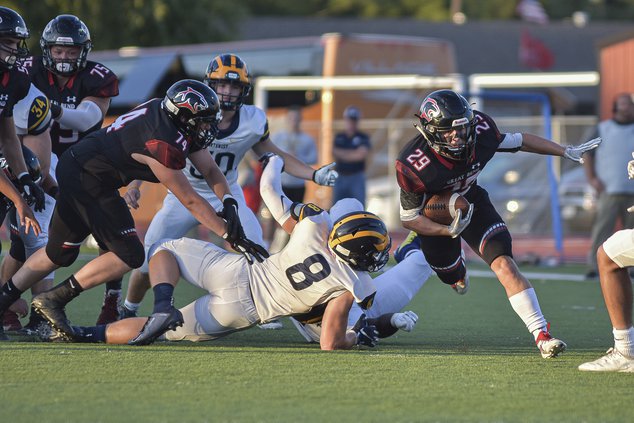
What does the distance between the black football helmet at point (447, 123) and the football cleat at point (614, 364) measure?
60.9 inches

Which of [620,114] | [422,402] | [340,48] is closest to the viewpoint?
[422,402]

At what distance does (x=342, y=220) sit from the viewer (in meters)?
6.57

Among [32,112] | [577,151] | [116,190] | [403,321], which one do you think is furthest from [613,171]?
[32,112]

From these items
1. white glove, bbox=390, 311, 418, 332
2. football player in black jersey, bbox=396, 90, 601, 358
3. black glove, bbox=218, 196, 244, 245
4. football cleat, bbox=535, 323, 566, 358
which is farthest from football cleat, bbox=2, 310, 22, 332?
football cleat, bbox=535, 323, 566, 358

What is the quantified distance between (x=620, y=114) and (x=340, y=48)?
861 centimetres

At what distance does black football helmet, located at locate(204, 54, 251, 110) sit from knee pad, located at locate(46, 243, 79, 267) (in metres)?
1.82

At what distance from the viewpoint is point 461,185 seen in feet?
23.5

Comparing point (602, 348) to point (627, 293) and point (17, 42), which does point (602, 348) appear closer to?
point (627, 293)

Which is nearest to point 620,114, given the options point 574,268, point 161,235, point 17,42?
point 574,268

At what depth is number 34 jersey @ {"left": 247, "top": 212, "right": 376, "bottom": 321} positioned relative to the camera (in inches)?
259

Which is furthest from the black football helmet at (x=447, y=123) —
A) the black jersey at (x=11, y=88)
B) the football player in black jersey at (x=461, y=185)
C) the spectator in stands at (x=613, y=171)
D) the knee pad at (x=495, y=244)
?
the spectator in stands at (x=613, y=171)

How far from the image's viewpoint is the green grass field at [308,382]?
4895 millimetres

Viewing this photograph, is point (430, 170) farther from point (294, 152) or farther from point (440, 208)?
point (294, 152)

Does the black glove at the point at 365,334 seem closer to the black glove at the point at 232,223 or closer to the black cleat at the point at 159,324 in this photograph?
the black glove at the point at 232,223
